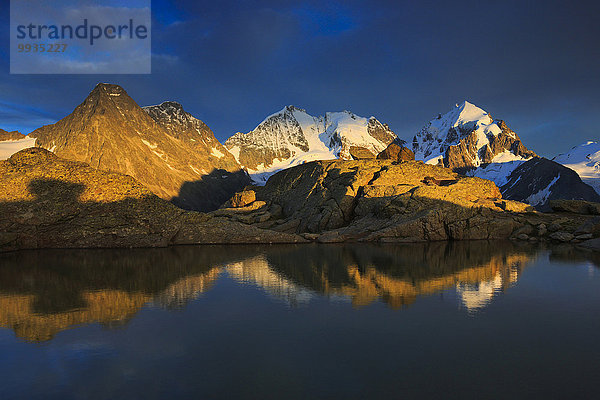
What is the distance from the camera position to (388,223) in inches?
1537

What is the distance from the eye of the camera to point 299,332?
11008mm

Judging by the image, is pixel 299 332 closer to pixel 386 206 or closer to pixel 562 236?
pixel 386 206

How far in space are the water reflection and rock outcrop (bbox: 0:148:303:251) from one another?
9.46 ft

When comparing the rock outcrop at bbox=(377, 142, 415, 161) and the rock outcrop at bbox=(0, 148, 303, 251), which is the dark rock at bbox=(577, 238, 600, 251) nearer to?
the rock outcrop at bbox=(0, 148, 303, 251)

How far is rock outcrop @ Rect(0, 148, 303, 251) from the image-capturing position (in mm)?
30625

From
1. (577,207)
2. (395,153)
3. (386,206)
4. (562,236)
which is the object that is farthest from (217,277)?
(395,153)

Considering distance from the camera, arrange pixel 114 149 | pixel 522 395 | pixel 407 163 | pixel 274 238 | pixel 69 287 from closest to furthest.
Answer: pixel 522 395 → pixel 69 287 → pixel 274 238 → pixel 407 163 → pixel 114 149

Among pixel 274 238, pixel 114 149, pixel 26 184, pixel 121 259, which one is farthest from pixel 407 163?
pixel 114 149

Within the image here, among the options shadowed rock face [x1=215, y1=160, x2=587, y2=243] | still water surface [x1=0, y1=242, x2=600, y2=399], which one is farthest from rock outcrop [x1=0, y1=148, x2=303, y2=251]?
still water surface [x1=0, y1=242, x2=600, y2=399]

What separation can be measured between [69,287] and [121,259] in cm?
851

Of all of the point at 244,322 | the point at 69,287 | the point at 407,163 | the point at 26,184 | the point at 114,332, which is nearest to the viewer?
the point at 114,332

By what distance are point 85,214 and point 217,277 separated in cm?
1953

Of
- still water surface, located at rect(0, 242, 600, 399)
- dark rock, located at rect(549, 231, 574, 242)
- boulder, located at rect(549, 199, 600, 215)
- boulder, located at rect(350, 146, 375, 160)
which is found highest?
boulder, located at rect(350, 146, 375, 160)

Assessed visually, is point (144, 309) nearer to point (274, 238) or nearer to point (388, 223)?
point (274, 238)
